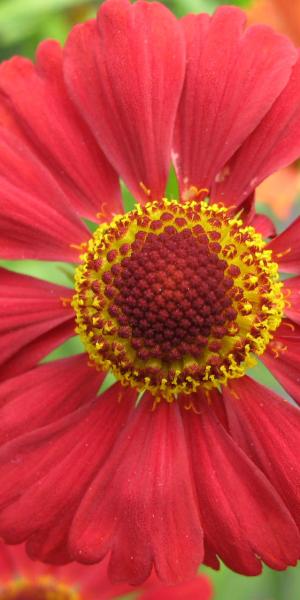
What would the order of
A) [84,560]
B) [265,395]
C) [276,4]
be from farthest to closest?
[276,4] → [265,395] → [84,560]

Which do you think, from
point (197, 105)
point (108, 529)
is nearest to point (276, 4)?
point (197, 105)

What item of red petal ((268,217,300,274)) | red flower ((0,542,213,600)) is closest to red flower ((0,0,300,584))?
red petal ((268,217,300,274))

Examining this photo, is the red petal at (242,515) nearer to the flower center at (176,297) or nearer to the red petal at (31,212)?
the flower center at (176,297)

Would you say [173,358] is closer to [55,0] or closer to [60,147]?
[60,147]

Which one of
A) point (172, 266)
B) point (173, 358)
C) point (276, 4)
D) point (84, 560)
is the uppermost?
point (276, 4)

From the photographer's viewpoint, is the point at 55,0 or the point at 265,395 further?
the point at 55,0
